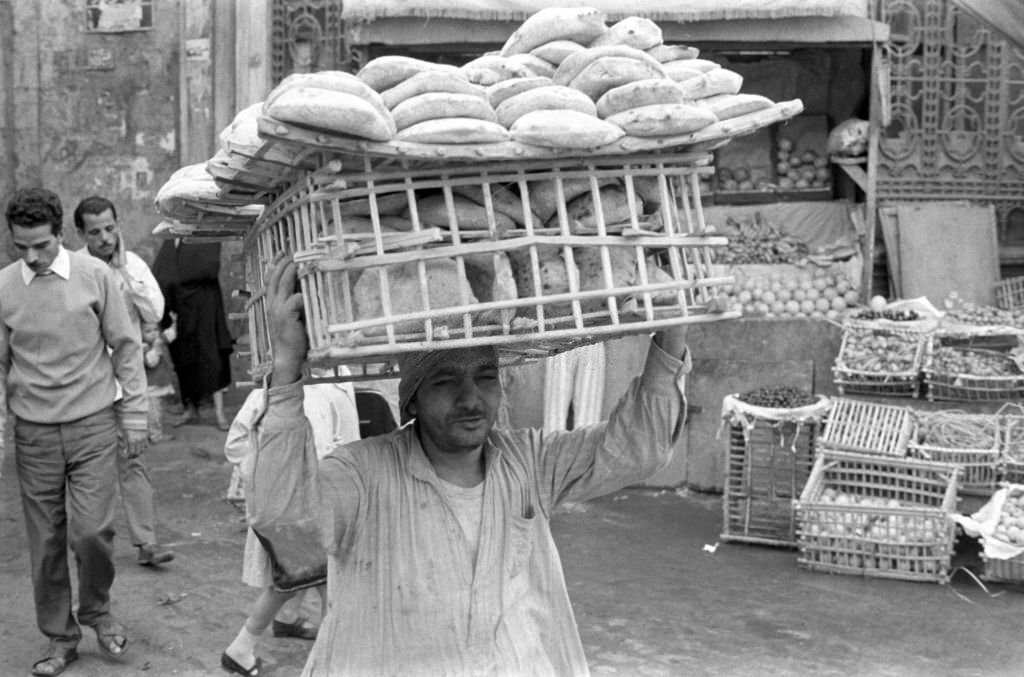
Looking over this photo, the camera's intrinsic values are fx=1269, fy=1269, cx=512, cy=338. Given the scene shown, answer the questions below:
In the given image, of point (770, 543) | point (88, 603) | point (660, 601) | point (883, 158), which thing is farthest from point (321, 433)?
point (883, 158)

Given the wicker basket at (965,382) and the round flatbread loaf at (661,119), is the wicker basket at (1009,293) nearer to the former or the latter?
the wicker basket at (965,382)

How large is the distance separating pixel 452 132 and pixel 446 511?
2.96 feet

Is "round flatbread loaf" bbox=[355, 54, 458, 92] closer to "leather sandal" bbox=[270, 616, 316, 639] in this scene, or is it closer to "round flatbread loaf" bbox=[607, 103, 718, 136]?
"round flatbread loaf" bbox=[607, 103, 718, 136]

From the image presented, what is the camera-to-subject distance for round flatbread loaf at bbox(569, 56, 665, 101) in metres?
2.26

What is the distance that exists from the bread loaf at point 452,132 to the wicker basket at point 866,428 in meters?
5.40

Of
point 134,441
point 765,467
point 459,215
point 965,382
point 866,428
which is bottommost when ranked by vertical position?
point 765,467

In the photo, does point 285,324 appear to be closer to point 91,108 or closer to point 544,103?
point 544,103

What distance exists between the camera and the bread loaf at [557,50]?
246 centimetres

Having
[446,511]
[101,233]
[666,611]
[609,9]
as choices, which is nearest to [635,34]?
[446,511]

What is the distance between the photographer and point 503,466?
2721mm

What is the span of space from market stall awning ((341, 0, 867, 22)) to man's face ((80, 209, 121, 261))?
3.07 meters

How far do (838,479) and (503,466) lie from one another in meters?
4.85

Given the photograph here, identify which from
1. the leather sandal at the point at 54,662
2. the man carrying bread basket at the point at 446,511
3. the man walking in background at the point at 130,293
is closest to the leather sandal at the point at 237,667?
the leather sandal at the point at 54,662

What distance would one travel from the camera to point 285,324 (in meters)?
2.27
